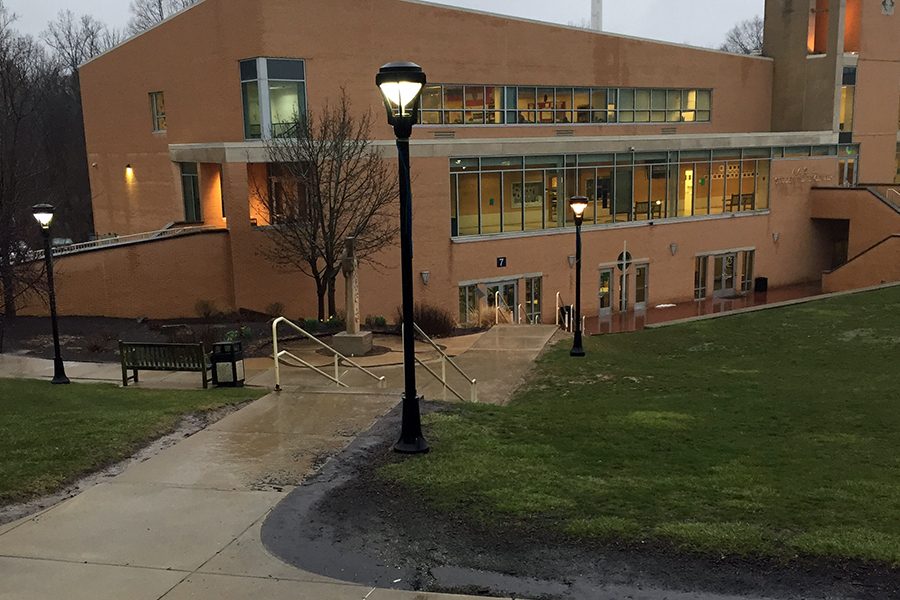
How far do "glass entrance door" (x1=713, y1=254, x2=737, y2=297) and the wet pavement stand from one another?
1.99ft

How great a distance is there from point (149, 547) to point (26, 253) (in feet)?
62.2

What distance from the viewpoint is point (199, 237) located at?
25453 mm

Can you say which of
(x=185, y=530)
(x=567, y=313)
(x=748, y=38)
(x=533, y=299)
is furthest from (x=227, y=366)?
(x=748, y=38)

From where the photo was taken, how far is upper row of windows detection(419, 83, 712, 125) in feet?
110

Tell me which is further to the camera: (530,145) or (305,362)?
(530,145)

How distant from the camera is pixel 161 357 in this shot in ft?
48.3

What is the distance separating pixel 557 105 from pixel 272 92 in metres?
14.3

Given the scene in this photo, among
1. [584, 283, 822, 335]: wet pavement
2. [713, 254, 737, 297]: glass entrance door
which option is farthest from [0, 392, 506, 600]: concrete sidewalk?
[713, 254, 737, 297]: glass entrance door

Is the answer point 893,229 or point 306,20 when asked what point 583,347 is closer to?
point 306,20

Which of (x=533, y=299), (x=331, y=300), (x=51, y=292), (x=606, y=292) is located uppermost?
(x=51, y=292)

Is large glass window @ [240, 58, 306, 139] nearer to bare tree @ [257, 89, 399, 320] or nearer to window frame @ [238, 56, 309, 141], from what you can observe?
window frame @ [238, 56, 309, 141]

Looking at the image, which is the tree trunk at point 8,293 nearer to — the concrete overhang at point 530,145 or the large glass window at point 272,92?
the concrete overhang at point 530,145

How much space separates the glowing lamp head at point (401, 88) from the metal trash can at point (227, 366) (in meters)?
6.55

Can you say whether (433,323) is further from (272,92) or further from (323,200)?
(272,92)
